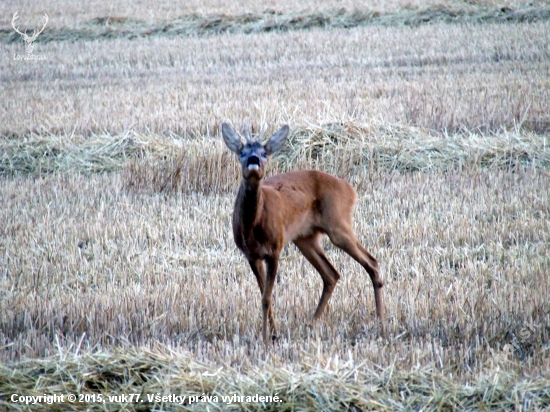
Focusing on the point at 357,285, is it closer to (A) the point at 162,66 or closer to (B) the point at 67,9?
(A) the point at 162,66

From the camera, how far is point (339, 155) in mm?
10359

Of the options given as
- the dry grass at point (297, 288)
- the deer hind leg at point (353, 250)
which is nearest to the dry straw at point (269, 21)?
the dry grass at point (297, 288)

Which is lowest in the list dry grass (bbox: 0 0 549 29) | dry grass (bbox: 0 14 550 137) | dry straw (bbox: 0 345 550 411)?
dry straw (bbox: 0 345 550 411)

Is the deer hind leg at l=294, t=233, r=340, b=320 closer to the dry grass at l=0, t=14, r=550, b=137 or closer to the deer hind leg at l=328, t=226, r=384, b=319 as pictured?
the deer hind leg at l=328, t=226, r=384, b=319

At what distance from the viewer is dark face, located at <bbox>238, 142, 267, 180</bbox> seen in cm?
500

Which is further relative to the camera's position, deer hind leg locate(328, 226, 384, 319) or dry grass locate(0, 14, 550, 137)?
dry grass locate(0, 14, 550, 137)

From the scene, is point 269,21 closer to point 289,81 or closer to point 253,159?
point 289,81

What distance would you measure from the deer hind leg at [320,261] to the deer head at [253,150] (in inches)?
51.7

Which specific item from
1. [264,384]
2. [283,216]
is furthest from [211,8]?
[264,384]

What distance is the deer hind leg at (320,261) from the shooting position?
6117mm

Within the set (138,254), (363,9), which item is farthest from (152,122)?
(363,9)

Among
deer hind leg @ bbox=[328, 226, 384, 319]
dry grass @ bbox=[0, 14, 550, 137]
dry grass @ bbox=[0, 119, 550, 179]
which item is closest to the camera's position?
→ deer hind leg @ bbox=[328, 226, 384, 319]

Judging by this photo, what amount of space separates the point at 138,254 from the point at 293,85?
379 inches

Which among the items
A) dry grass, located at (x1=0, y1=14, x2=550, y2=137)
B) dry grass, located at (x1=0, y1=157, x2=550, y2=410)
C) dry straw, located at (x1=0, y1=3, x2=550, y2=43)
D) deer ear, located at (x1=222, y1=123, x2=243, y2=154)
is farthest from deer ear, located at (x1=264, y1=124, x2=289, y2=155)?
dry straw, located at (x1=0, y1=3, x2=550, y2=43)
